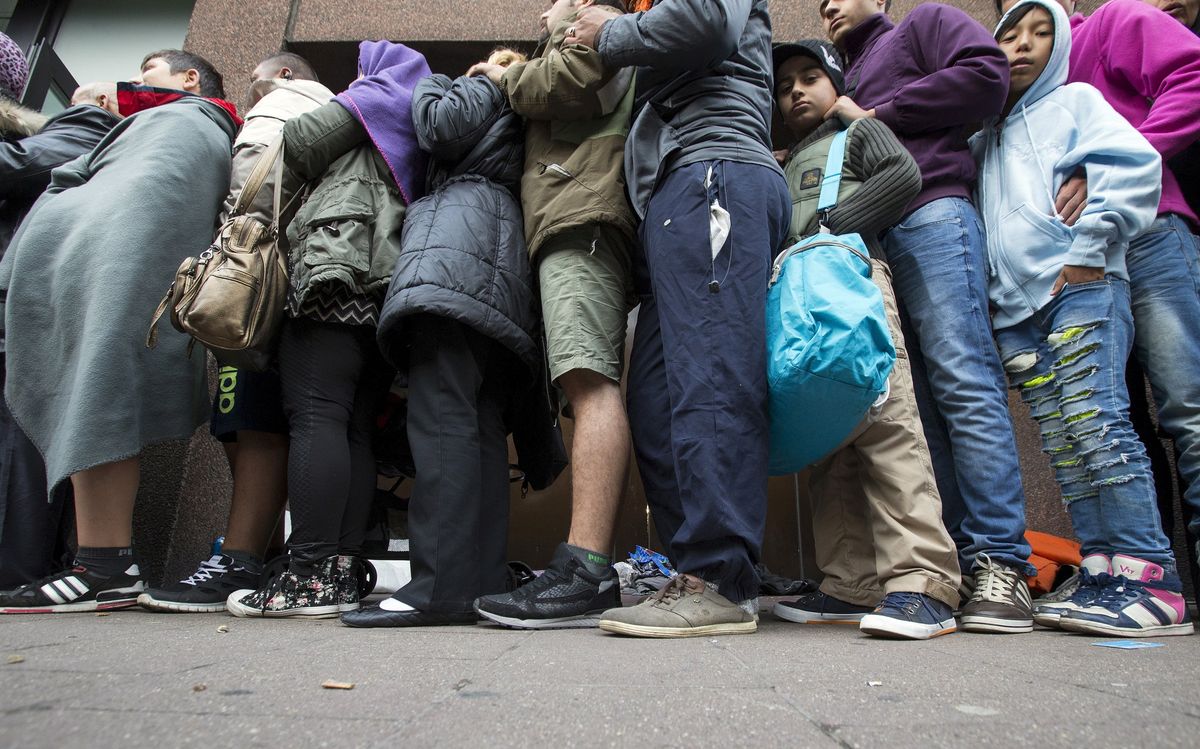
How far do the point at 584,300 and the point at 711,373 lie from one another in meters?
0.42

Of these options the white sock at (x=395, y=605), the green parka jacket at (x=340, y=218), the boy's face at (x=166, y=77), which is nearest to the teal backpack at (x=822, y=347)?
the white sock at (x=395, y=605)

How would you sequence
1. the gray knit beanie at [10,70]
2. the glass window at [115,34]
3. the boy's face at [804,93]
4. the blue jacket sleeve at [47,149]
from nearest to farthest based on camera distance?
the boy's face at [804,93]
the blue jacket sleeve at [47,149]
the gray knit beanie at [10,70]
the glass window at [115,34]

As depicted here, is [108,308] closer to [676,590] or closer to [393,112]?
[393,112]

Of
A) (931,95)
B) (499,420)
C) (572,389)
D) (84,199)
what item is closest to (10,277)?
(84,199)

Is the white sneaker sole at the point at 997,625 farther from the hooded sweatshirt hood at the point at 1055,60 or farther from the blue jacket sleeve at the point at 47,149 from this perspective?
the blue jacket sleeve at the point at 47,149

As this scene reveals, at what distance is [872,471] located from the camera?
1.99 meters

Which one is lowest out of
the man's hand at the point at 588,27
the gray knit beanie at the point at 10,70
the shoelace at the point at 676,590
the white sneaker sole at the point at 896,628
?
the white sneaker sole at the point at 896,628

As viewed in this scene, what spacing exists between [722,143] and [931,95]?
76 cm

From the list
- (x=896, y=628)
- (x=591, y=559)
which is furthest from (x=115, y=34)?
(x=896, y=628)

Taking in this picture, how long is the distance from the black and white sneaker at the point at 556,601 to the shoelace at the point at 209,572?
96 centimetres

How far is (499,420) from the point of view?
88.4 inches

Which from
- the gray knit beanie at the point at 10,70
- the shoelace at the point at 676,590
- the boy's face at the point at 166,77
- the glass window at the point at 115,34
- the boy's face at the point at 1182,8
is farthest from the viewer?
the glass window at the point at 115,34

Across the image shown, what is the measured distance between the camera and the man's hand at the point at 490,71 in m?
2.35

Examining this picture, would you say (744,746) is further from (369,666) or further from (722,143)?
(722,143)
